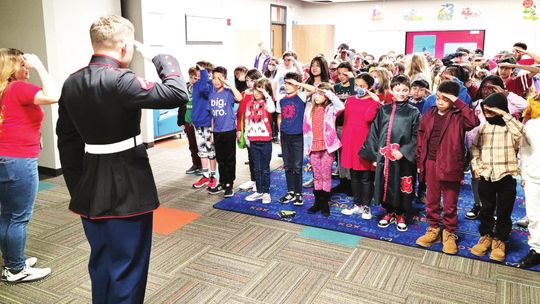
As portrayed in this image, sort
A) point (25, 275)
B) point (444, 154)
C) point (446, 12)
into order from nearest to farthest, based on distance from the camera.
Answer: point (25, 275) < point (444, 154) < point (446, 12)

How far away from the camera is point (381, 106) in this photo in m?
3.44

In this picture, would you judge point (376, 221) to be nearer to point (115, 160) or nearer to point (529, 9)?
point (115, 160)

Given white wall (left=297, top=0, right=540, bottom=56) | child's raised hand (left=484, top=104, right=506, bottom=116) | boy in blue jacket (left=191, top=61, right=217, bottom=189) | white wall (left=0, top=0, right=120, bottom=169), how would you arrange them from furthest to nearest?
white wall (left=297, top=0, right=540, bottom=56)
white wall (left=0, top=0, right=120, bottom=169)
boy in blue jacket (left=191, top=61, right=217, bottom=189)
child's raised hand (left=484, top=104, right=506, bottom=116)

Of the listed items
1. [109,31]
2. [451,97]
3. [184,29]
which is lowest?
[451,97]

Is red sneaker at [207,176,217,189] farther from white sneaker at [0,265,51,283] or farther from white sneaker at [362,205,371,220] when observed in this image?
white sneaker at [0,265,51,283]

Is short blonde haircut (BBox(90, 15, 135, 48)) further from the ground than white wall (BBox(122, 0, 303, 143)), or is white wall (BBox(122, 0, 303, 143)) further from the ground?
white wall (BBox(122, 0, 303, 143))

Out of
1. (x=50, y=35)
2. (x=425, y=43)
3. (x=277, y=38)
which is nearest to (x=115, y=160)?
(x=50, y=35)

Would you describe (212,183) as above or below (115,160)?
below

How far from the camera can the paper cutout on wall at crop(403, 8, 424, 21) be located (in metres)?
11.3

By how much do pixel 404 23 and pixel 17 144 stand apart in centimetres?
1096

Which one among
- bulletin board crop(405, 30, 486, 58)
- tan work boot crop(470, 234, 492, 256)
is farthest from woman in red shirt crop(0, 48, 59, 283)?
bulletin board crop(405, 30, 486, 58)

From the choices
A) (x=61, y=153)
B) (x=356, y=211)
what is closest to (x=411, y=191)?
(x=356, y=211)

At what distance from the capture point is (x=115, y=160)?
1.70 meters

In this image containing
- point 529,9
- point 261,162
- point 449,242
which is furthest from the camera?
point 529,9
